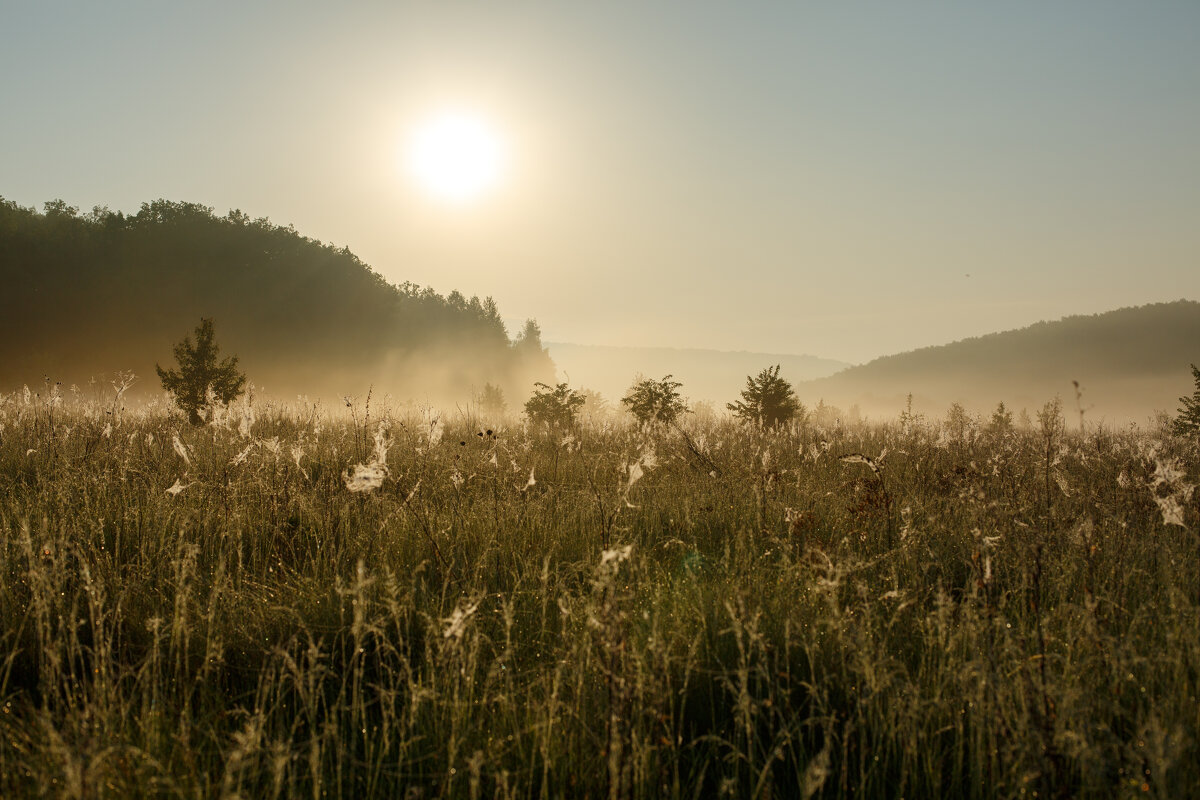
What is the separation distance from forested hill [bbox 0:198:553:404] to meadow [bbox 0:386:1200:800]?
2366 cm

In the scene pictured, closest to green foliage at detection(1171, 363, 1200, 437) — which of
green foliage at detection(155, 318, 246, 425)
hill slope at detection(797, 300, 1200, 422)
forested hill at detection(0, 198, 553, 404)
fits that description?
green foliage at detection(155, 318, 246, 425)

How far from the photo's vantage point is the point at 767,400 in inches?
526

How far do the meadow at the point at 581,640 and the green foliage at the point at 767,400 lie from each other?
7.41 m

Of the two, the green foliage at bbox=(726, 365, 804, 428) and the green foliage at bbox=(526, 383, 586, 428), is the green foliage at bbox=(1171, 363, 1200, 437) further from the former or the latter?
the green foliage at bbox=(526, 383, 586, 428)

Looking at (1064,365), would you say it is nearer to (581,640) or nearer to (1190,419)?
(1190,419)

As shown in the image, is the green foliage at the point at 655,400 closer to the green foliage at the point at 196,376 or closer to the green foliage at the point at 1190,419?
the green foliage at the point at 196,376

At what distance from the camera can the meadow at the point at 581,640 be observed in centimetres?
179

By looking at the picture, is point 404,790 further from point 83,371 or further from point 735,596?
point 83,371

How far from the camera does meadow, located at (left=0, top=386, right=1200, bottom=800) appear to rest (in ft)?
5.87

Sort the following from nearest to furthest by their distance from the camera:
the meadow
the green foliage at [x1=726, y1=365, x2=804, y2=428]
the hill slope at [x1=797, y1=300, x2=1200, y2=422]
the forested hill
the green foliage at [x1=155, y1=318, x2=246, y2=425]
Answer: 1. the meadow
2. the green foliage at [x1=155, y1=318, x2=246, y2=425]
3. the green foliage at [x1=726, y1=365, x2=804, y2=428]
4. the forested hill
5. the hill slope at [x1=797, y1=300, x2=1200, y2=422]

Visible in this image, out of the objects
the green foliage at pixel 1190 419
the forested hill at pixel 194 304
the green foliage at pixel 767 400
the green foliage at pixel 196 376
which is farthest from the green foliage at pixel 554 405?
the forested hill at pixel 194 304

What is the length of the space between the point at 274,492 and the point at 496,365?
171ft

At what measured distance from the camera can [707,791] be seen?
1.96 m

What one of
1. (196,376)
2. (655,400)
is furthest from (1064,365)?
(196,376)
